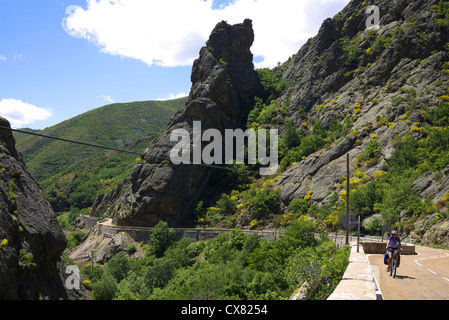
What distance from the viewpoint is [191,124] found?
62.2m

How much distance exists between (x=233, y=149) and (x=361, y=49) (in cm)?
3184

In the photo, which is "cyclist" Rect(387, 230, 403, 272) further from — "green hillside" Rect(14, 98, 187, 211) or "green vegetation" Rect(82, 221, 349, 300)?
"green hillside" Rect(14, 98, 187, 211)

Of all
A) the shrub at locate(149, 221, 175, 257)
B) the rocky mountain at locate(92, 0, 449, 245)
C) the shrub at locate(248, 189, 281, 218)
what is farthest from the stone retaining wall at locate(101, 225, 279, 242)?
the shrub at locate(248, 189, 281, 218)

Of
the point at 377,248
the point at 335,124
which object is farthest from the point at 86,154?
the point at 377,248

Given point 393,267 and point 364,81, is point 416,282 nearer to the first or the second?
point 393,267

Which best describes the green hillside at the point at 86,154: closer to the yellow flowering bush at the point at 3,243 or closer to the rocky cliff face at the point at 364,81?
the rocky cliff face at the point at 364,81

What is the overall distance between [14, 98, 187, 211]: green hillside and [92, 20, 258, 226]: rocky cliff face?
33.1 meters

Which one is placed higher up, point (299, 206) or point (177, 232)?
point (299, 206)

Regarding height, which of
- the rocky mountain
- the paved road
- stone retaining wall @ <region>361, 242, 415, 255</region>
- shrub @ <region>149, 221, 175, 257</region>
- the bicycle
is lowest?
shrub @ <region>149, 221, 175, 257</region>

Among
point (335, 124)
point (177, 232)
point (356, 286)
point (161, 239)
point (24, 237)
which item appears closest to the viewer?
point (356, 286)

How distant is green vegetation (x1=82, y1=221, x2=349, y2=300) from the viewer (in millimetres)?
13367

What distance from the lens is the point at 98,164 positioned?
12350cm

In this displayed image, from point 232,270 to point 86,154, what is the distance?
126738mm
